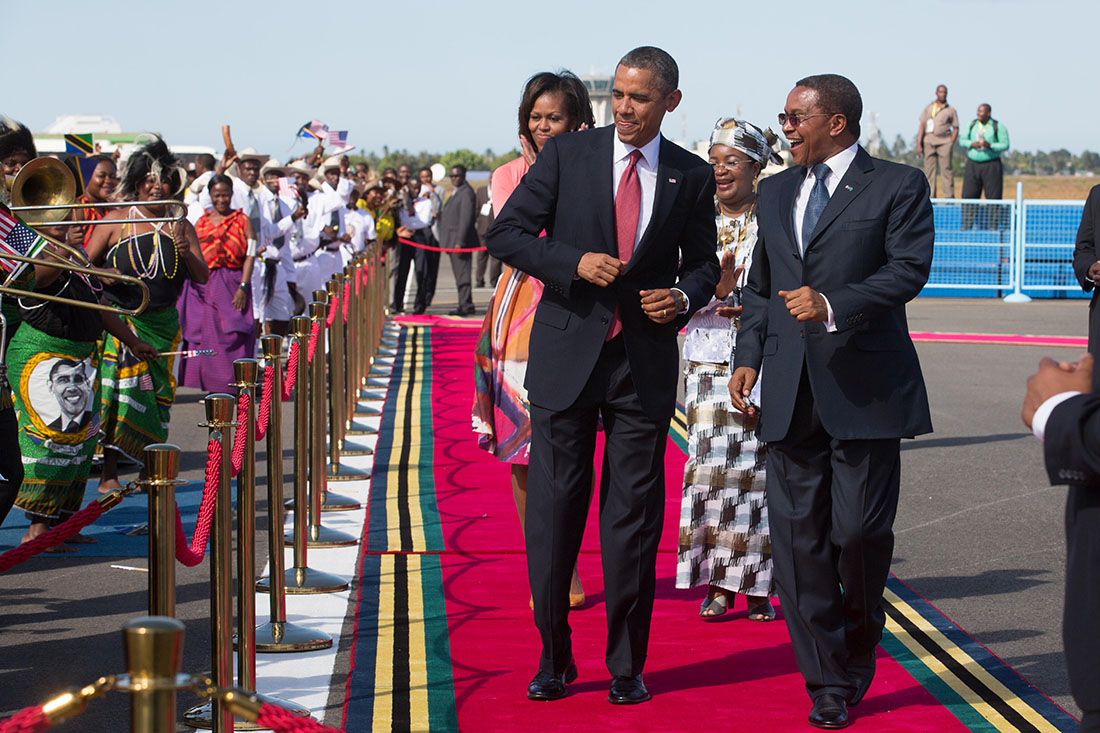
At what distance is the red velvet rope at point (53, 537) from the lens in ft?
14.3

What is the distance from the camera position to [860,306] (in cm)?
488

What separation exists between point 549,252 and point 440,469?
502 centimetres

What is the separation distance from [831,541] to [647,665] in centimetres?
97

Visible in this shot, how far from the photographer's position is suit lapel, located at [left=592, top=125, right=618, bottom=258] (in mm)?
5117

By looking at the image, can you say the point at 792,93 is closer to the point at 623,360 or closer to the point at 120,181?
the point at 623,360

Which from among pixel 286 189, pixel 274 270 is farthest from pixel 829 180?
pixel 286 189

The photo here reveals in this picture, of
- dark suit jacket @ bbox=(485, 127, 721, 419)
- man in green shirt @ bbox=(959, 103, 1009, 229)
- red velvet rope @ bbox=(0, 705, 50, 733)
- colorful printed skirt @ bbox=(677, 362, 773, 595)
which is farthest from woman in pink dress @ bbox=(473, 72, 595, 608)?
man in green shirt @ bbox=(959, 103, 1009, 229)

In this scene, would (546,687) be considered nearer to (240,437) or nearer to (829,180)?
(240,437)

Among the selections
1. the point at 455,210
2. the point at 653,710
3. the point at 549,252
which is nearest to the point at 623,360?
the point at 549,252

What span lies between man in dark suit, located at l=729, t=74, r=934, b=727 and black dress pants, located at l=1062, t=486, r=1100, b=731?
191 centimetres

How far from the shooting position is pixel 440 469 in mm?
9859

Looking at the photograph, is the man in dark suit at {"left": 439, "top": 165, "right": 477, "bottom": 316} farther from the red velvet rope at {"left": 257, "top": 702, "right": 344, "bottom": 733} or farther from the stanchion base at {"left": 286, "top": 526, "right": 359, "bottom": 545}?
the red velvet rope at {"left": 257, "top": 702, "right": 344, "bottom": 733}

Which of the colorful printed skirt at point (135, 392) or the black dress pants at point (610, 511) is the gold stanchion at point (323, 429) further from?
the black dress pants at point (610, 511)

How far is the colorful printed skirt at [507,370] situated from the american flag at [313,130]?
1577 centimetres
